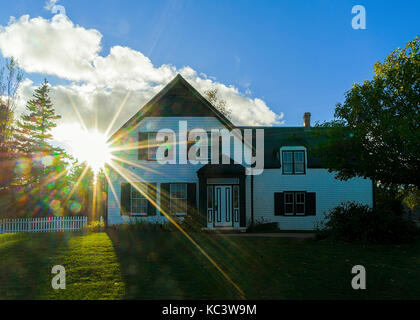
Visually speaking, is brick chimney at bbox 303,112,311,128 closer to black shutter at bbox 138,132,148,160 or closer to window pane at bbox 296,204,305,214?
window pane at bbox 296,204,305,214

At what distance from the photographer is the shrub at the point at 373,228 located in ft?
39.6

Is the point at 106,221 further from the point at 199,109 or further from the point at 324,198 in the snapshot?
the point at 324,198

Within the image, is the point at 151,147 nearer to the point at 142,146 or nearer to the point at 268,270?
the point at 142,146

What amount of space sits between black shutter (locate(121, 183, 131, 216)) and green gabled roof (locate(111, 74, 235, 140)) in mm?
2797

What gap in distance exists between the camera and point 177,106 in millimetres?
18719

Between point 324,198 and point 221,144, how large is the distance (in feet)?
23.7

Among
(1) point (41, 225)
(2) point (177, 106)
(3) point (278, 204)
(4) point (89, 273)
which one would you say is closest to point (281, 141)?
(3) point (278, 204)

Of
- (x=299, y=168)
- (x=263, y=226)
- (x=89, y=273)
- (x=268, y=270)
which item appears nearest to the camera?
(x=89, y=273)

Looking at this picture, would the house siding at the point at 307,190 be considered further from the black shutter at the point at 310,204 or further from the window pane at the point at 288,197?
the window pane at the point at 288,197

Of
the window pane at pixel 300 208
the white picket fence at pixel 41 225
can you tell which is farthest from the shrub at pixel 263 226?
the white picket fence at pixel 41 225

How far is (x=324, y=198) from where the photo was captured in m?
20.6

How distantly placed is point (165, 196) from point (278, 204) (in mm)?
6718

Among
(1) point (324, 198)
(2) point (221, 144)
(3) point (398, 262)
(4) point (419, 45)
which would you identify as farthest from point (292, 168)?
(3) point (398, 262)

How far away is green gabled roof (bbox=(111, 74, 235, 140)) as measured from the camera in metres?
18.6
